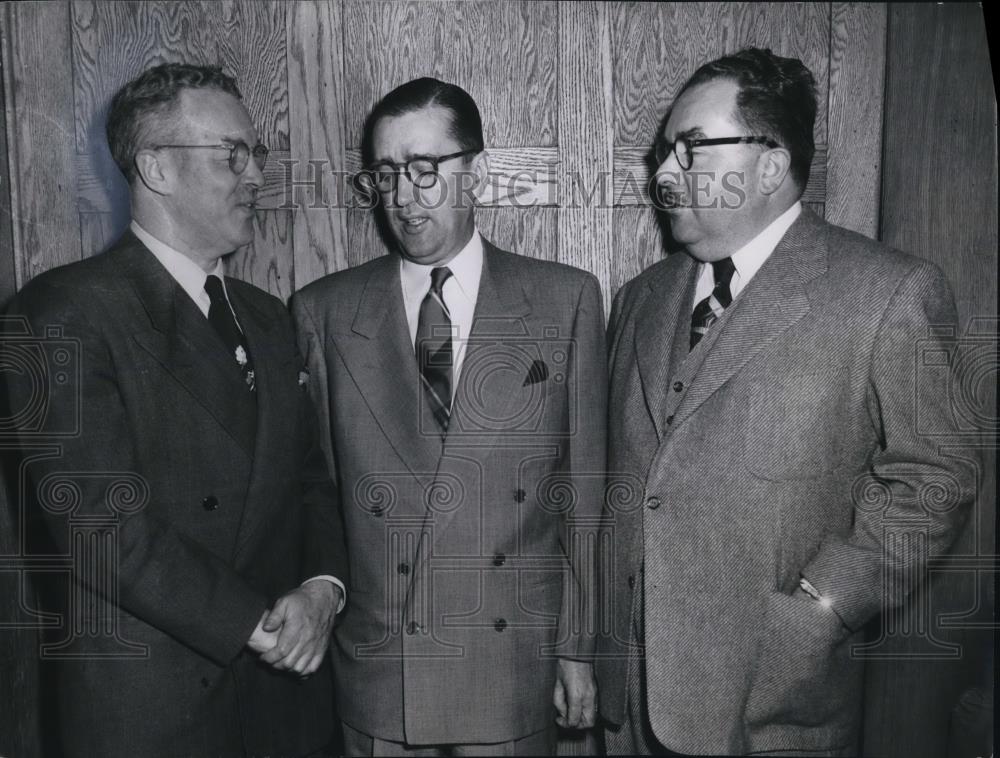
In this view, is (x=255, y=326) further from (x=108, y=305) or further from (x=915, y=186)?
(x=915, y=186)

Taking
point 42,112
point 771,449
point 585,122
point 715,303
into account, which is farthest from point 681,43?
point 42,112

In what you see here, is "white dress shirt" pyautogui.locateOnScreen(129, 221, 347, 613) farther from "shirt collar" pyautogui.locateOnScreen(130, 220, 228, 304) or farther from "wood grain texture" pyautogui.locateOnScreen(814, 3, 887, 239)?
"wood grain texture" pyautogui.locateOnScreen(814, 3, 887, 239)

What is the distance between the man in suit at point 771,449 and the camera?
3.52ft

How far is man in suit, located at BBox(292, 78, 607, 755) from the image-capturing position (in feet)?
3.76

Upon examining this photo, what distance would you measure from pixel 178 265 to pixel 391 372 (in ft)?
1.12

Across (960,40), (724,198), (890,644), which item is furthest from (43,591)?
(960,40)

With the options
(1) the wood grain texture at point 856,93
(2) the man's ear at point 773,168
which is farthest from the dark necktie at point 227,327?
(1) the wood grain texture at point 856,93

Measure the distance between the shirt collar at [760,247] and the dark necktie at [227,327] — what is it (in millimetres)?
742

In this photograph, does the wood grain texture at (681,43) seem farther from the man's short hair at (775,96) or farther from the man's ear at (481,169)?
the man's ear at (481,169)

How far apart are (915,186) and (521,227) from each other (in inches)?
24.7

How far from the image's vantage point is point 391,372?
45.8 inches

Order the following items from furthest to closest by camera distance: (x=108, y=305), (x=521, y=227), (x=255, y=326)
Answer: (x=521, y=227) → (x=255, y=326) → (x=108, y=305)

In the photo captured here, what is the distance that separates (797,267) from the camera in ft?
3.65

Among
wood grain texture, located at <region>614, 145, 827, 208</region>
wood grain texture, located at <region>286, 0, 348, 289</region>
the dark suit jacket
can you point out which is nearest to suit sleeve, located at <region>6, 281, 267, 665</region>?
the dark suit jacket
